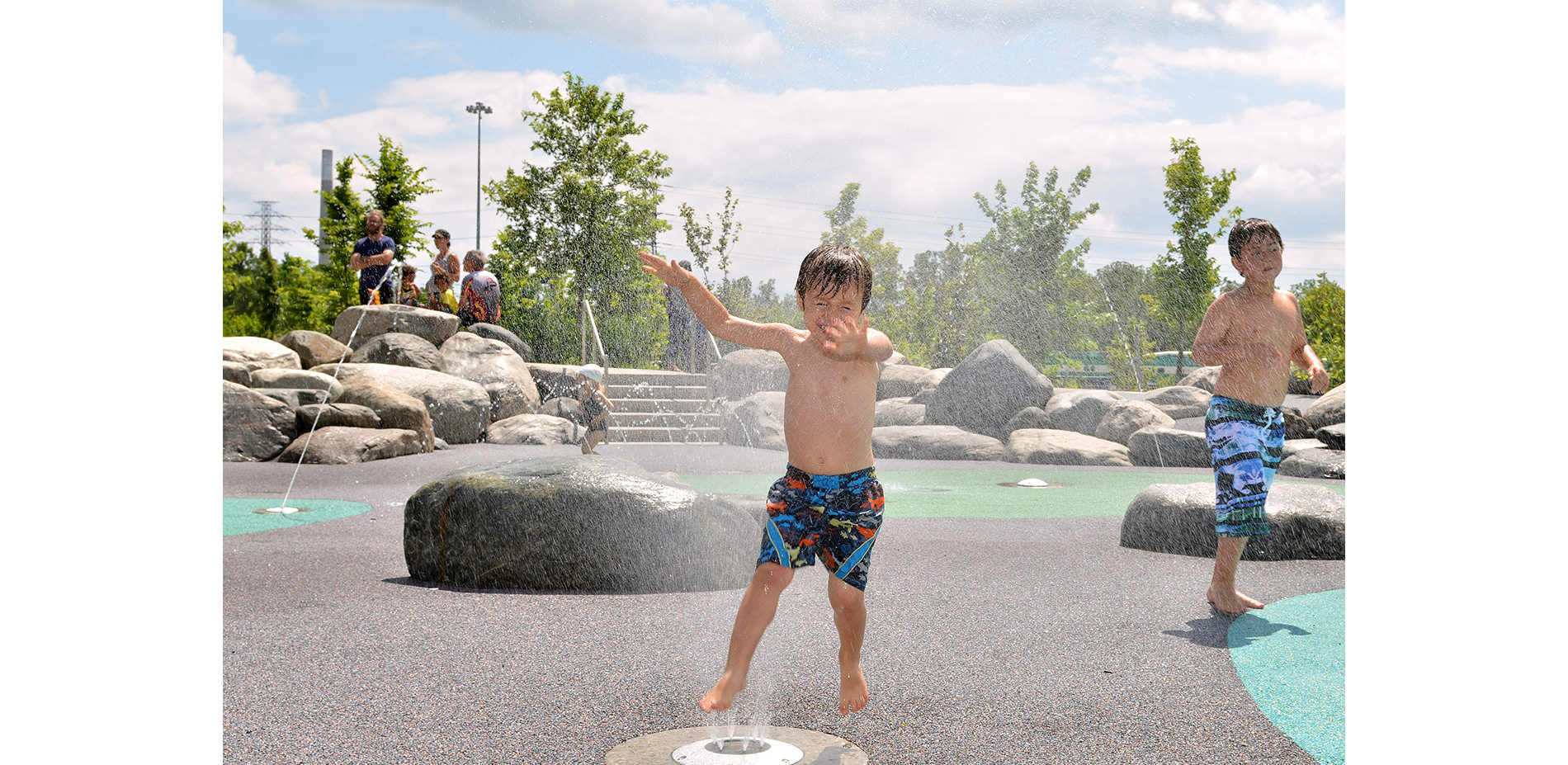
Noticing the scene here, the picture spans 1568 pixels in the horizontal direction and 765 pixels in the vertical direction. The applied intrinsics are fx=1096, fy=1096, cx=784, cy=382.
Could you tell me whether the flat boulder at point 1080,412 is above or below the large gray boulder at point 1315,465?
above

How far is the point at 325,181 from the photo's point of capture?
132 feet

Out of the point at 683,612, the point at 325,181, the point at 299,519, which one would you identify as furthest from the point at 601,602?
the point at 325,181

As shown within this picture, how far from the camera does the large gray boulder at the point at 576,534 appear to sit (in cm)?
543

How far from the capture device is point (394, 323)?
17.8m

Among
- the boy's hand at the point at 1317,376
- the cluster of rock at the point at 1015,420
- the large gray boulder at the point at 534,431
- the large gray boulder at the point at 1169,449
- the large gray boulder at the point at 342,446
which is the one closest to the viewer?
the boy's hand at the point at 1317,376

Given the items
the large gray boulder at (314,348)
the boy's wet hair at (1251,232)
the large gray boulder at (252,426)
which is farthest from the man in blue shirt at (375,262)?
the boy's wet hair at (1251,232)

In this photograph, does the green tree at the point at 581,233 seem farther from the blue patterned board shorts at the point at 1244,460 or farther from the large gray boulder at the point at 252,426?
the blue patterned board shorts at the point at 1244,460

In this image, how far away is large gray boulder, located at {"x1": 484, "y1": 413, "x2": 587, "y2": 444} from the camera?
15500 millimetres

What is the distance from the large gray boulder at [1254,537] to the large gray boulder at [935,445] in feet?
26.4

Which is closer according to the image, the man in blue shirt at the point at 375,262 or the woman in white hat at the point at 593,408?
the woman in white hat at the point at 593,408

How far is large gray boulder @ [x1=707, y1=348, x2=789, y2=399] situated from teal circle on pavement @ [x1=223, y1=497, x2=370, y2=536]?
7.86 meters

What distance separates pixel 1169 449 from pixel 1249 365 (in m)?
9.98

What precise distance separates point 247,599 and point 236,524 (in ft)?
10.2

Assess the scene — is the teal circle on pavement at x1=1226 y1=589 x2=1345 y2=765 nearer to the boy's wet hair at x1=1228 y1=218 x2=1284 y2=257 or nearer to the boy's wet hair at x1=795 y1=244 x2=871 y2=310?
the boy's wet hair at x1=1228 y1=218 x2=1284 y2=257
